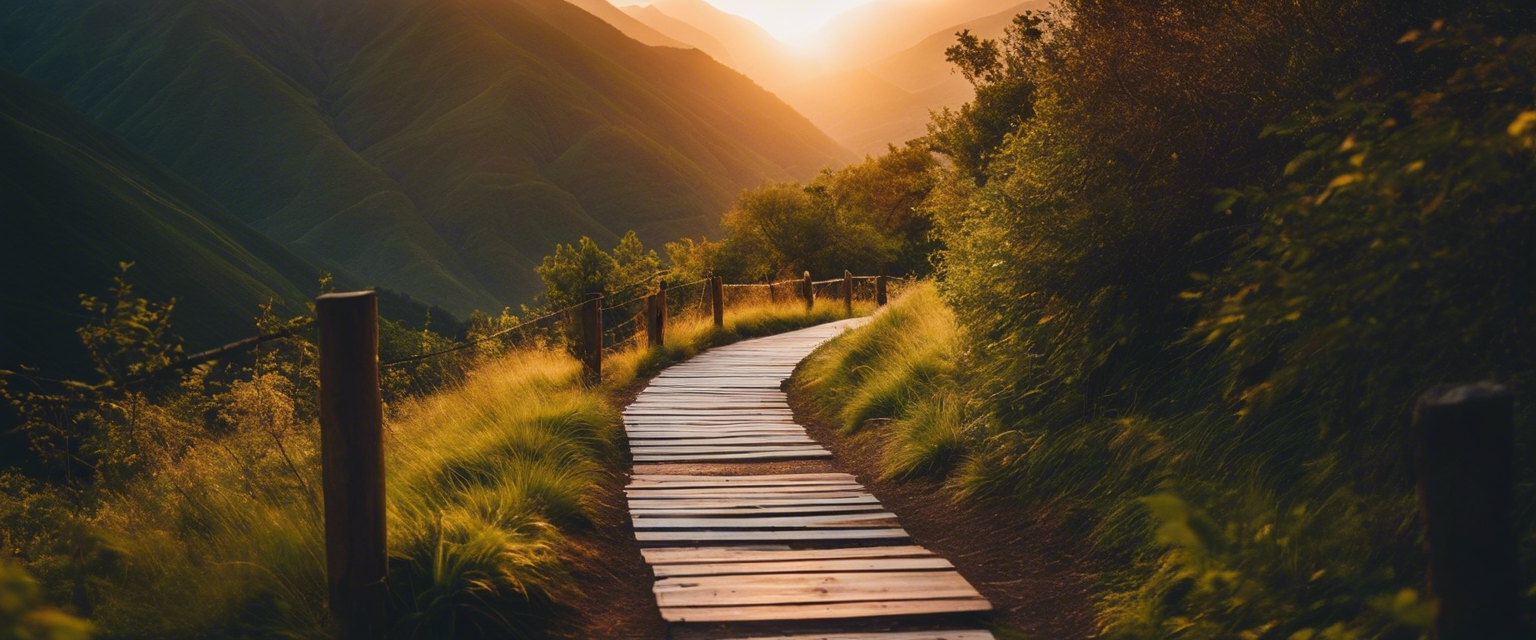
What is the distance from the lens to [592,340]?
10188mm

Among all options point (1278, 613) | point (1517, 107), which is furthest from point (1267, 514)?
point (1517, 107)

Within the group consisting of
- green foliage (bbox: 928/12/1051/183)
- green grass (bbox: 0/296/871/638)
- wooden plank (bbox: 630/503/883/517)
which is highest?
green foliage (bbox: 928/12/1051/183)

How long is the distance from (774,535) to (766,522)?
246 mm

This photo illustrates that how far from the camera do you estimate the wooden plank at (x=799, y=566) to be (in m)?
4.46

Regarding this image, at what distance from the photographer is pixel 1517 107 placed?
2994 mm

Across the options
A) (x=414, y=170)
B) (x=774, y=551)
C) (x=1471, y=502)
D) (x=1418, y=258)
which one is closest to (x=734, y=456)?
(x=774, y=551)

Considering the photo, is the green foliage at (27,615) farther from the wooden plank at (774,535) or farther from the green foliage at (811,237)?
the green foliage at (811,237)

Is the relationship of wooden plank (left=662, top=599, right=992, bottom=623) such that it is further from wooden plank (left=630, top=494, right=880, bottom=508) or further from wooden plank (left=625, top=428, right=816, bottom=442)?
wooden plank (left=625, top=428, right=816, bottom=442)

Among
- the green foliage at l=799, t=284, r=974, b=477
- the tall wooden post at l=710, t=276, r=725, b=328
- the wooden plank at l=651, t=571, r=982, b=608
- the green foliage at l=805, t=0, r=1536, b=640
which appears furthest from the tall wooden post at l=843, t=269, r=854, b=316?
the wooden plank at l=651, t=571, r=982, b=608

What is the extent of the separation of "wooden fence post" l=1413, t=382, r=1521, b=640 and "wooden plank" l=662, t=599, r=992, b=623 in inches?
82.0

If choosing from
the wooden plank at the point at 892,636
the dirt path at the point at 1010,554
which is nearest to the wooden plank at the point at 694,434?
the dirt path at the point at 1010,554

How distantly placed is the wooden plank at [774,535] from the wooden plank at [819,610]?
0.99 m

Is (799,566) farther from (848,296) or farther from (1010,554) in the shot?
(848,296)

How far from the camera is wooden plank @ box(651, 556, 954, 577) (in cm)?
446
